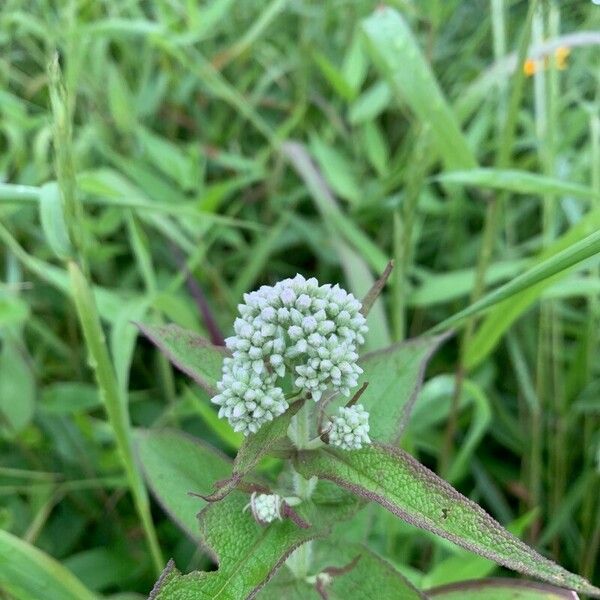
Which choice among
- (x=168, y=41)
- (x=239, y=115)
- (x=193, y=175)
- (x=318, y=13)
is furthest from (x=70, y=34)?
(x=318, y=13)

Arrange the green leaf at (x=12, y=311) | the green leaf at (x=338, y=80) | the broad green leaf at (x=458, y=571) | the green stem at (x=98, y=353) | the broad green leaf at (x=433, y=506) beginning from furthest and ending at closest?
the green leaf at (x=338, y=80) → the green leaf at (x=12, y=311) → the broad green leaf at (x=458, y=571) → the green stem at (x=98, y=353) → the broad green leaf at (x=433, y=506)

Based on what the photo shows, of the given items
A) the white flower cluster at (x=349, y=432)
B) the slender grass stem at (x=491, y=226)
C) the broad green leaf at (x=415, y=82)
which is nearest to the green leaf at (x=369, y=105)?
the broad green leaf at (x=415, y=82)

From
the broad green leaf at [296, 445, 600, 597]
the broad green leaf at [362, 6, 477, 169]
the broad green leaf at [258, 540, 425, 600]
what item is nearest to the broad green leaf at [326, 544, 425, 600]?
the broad green leaf at [258, 540, 425, 600]

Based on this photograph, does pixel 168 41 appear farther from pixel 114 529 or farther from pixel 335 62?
pixel 114 529

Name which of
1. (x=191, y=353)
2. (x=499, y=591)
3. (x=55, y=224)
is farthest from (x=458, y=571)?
(x=55, y=224)

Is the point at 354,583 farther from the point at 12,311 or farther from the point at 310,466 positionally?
the point at 12,311

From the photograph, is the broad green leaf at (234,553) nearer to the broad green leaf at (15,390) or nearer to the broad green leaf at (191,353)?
the broad green leaf at (191,353)

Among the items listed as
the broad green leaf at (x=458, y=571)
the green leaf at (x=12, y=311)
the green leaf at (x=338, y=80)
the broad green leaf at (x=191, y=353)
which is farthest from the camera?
the green leaf at (x=338, y=80)

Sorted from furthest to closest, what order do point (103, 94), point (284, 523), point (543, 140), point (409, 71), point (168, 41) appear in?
point (103, 94) → point (168, 41) → point (543, 140) → point (409, 71) → point (284, 523)
